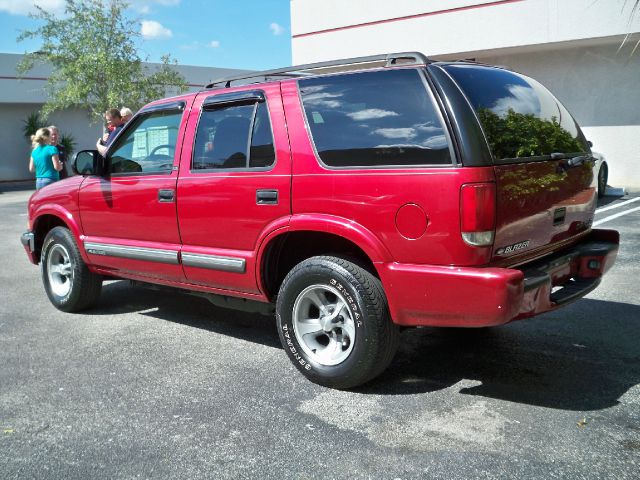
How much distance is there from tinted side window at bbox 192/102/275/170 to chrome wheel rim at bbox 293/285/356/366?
940 mm

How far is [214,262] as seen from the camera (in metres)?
4.68

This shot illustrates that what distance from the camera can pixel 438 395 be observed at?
155 inches

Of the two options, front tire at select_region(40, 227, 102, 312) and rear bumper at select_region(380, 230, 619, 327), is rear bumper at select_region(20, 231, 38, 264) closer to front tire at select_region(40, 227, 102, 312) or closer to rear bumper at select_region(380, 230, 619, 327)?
front tire at select_region(40, 227, 102, 312)

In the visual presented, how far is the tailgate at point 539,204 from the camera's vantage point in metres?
3.59

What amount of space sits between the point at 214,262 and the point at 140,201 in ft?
3.12

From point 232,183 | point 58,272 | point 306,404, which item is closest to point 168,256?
point 232,183

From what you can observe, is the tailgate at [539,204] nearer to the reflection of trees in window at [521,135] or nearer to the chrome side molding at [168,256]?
the reflection of trees in window at [521,135]

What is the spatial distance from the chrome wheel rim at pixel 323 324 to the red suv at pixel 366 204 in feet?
0.04

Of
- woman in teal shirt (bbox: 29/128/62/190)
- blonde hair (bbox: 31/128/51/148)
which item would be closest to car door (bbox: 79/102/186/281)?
woman in teal shirt (bbox: 29/128/62/190)

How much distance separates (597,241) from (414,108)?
1893 mm

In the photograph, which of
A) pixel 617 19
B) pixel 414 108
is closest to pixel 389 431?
pixel 414 108

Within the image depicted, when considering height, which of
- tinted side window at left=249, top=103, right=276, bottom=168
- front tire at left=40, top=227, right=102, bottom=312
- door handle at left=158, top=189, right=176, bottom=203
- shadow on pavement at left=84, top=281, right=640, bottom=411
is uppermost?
tinted side window at left=249, top=103, right=276, bottom=168

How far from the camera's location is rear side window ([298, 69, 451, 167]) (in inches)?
144

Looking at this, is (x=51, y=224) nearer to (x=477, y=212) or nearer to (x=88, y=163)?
(x=88, y=163)
